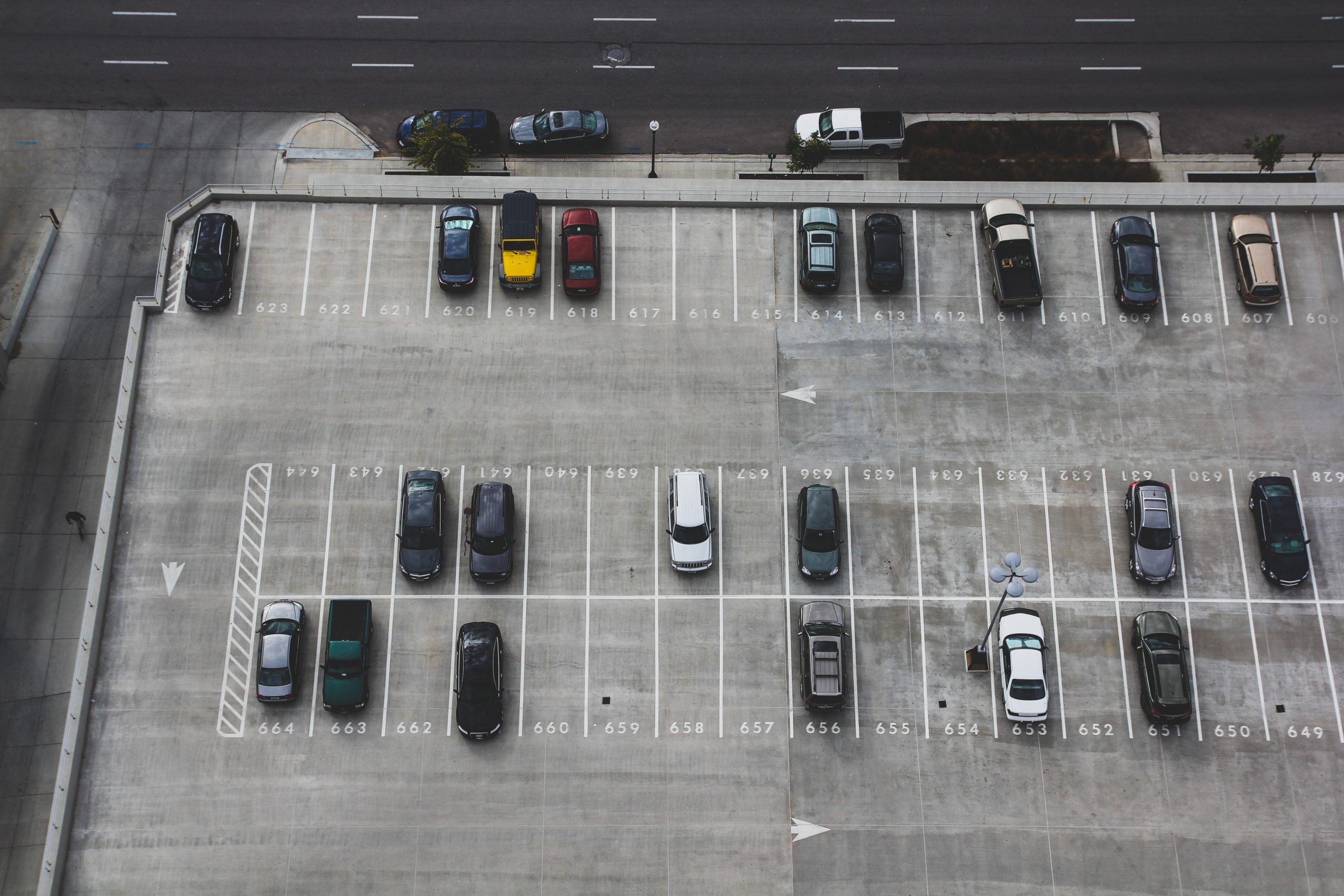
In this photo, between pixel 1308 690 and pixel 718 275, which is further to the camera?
pixel 718 275

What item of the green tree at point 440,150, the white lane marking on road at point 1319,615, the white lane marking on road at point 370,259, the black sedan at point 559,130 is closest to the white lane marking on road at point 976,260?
the white lane marking on road at point 1319,615

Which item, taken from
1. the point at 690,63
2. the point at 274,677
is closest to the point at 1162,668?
the point at 274,677

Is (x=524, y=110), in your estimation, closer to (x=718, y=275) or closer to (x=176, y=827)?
(x=718, y=275)

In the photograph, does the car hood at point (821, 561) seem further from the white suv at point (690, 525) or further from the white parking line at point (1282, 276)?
the white parking line at point (1282, 276)

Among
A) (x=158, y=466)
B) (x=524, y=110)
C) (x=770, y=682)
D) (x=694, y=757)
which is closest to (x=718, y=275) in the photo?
(x=524, y=110)

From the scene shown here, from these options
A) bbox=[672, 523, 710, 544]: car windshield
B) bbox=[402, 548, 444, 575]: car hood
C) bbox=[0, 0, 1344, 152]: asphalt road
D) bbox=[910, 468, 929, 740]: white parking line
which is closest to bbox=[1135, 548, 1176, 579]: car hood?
bbox=[910, 468, 929, 740]: white parking line

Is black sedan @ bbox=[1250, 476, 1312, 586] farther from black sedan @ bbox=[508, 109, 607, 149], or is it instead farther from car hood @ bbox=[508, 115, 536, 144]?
car hood @ bbox=[508, 115, 536, 144]
